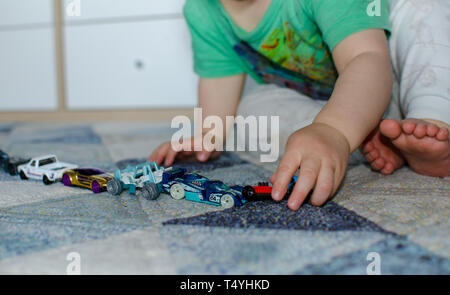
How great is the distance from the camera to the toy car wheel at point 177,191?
0.50 metres

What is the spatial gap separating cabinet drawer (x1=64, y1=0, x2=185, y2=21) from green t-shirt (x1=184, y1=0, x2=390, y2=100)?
2.21 ft

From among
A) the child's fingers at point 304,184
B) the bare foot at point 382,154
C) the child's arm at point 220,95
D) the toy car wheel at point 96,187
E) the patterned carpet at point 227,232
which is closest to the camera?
the patterned carpet at point 227,232

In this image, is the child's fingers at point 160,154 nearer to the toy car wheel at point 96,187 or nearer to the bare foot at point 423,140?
the toy car wheel at point 96,187

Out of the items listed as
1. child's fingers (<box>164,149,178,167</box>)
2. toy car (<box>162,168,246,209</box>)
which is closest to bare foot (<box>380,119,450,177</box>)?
toy car (<box>162,168,246,209</box>)

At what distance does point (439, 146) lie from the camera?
0.56 metres

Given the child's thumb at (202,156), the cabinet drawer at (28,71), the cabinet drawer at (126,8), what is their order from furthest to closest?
the cabinet drawer at (28,71), the cabinet drawer at (126,8), the child's thumb at (202,156)

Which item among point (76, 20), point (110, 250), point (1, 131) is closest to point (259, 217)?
point (110, 250)

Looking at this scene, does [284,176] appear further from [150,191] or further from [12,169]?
[12,169]

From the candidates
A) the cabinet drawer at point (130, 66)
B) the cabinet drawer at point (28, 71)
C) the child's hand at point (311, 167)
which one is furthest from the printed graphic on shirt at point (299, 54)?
the cabinet drawer at point (28, 71)

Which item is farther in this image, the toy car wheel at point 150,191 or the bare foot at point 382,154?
the bare foot at point 382,154

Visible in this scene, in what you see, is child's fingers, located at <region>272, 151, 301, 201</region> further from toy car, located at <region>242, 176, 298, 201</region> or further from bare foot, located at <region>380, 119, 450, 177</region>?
bare foot, located at <region>380, 119, 450, 177</region>

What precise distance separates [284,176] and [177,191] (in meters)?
0.14
